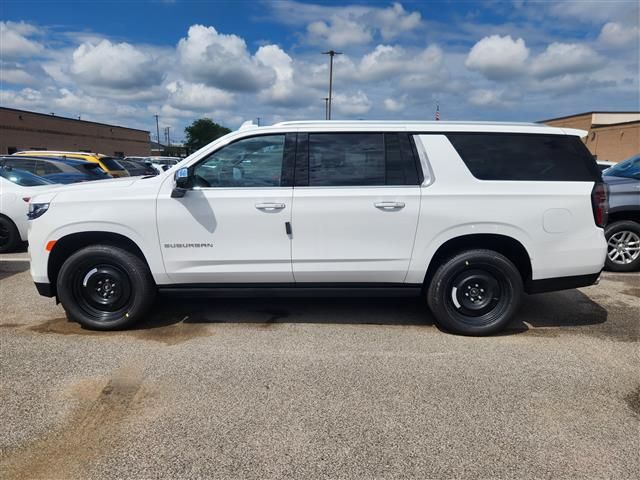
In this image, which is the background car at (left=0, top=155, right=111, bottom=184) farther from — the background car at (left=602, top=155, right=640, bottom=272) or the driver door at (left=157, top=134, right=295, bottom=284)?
the background car at (left=602, top=155, right=640, bottom=272)

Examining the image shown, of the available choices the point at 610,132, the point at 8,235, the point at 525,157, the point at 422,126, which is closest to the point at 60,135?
the point at 8,235

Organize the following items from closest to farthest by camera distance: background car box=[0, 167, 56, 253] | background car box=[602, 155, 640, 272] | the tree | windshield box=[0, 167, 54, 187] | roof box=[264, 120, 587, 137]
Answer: roof box=[264, 120, 587, 137] → background car box=[602, 155, 640, 272] → background car box=[0, 167, 56, 253] → windshield box=[0, 167, 54, 187] → the tree

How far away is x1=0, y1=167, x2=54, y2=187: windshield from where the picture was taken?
25.5 feet

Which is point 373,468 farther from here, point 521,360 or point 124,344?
point 124,344

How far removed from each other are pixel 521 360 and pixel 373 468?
6.31 ft

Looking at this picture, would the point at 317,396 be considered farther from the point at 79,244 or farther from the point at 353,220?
the point at 79,244

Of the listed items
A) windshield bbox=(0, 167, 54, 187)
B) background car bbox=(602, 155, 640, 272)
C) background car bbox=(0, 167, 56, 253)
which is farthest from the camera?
windshield bbox=(0, 167, 54, 187)

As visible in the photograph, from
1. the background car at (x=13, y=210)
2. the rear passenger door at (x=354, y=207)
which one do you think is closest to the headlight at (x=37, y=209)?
the rear passenger door at (x=354, y=207)

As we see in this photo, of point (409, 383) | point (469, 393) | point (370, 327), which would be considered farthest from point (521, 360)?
point (370, 327)

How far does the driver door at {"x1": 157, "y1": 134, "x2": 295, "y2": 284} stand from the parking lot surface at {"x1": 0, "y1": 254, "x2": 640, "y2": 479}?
0.65 m

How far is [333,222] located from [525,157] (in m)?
1.88

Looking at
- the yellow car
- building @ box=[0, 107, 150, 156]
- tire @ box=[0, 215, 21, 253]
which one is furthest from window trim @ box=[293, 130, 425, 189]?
building @ box=[0, 107, 150, 156]

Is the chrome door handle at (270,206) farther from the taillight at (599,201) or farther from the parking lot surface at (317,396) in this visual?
the taillight at (599,201)

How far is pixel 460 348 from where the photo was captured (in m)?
3.94
